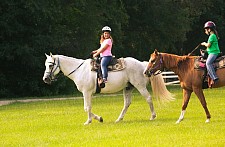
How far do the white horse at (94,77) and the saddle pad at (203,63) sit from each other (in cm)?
189

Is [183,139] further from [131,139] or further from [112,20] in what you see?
[112,20]

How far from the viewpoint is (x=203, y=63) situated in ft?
58.5

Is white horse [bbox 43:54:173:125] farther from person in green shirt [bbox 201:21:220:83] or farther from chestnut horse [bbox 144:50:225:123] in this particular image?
person in green shirt [bbox 201:21:220:83]

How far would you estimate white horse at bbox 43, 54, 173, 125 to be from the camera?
62.4ft

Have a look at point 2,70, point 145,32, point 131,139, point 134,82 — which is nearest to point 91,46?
point 2,70

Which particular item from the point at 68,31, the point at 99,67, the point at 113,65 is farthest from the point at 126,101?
the point at 68,31

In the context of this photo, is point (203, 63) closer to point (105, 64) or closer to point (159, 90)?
point (159, 90)

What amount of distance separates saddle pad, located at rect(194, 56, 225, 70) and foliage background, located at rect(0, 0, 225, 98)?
70.8 ft

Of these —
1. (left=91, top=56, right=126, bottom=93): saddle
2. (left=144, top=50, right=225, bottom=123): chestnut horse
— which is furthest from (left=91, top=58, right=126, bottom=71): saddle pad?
(left=144, top=50, right=225, bottom=123): chestnut horse

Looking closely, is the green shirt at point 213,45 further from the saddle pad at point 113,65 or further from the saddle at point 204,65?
the saddle pad at point 113,65

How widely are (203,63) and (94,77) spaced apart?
3.19 m

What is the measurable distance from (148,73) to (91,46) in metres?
25.3

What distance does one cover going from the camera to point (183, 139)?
13.8 metres

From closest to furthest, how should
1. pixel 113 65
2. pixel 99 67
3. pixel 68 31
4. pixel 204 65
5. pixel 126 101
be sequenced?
pixel 204 65 → pixel 99 67 → pixel 113 65 → pixel 126 101 → pixel 68 31
